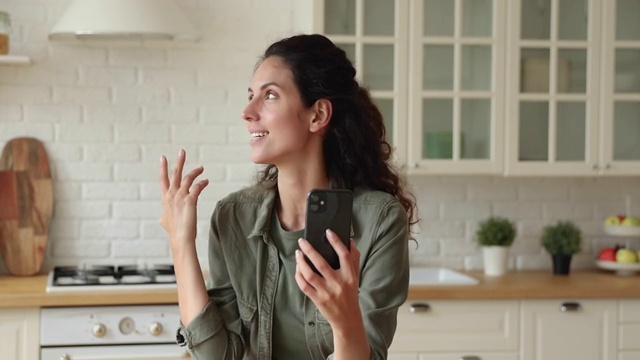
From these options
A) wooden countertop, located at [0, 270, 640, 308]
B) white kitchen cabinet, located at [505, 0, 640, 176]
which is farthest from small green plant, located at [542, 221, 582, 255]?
white kitchen cabinet, located at [505, 0, 640, 176]

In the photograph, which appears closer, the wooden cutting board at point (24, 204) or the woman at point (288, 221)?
the woman at point (288, 221)

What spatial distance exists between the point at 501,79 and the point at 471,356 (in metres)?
1.09

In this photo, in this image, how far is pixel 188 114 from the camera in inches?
167

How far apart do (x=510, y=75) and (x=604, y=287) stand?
2.95ft

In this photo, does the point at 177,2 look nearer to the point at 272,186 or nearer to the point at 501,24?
the point at 501,24

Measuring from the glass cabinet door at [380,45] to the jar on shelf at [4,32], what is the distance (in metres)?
1.22

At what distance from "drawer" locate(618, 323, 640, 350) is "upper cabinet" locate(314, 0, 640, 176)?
64 cm

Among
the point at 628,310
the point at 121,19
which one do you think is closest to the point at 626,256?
the point at 628,310

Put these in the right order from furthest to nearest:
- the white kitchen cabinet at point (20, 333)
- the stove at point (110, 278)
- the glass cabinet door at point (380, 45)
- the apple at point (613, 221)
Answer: the apple at point (613, 221) → the glass cabinet door at point (380, 45) → the stove at point (110, 278) → the white kitchen cabinet at point (20, 333)

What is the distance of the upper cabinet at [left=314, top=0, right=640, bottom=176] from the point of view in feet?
13.1

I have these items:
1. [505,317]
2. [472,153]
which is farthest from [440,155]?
[505,317]

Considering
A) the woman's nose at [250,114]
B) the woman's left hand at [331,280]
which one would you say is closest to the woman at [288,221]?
the woman's nose at [250,114]

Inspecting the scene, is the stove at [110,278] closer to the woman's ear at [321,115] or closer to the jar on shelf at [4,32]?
the jar on shelf at [4,32]

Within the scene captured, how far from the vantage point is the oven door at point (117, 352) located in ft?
11.7
